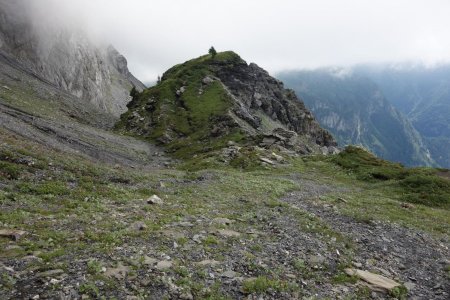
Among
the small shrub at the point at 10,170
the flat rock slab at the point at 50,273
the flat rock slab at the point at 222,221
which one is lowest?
the small shrub at the point at 10,170

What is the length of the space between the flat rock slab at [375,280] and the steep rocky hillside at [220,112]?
70.8 m

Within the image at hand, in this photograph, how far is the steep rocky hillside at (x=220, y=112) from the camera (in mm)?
104875

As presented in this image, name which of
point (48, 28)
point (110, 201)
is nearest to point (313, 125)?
point (48, 28)

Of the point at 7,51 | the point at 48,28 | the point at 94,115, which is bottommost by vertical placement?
the point at 94,115

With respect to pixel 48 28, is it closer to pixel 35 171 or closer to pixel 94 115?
pixel 94 115

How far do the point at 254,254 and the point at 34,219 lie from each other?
11.6 metres

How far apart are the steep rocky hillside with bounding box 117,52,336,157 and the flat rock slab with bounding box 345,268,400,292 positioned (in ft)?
232

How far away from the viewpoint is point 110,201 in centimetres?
2802

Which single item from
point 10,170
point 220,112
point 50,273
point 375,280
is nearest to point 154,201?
point 10,170

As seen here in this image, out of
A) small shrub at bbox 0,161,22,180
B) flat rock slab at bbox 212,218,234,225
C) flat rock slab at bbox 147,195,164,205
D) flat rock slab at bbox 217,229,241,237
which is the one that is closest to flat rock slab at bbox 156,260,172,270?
flat rock slab at bbox 217,229,241,237

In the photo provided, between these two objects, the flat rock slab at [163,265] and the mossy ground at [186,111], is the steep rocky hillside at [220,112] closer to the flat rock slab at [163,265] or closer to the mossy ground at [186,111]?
the mossy ground at [186,111]

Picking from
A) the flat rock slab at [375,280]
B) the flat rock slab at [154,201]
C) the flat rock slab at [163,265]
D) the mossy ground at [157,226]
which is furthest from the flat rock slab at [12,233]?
the flat rock slab at [375,280]

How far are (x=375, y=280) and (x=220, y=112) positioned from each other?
105135mm

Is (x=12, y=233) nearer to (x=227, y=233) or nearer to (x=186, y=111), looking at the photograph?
(x=227, y=233)
